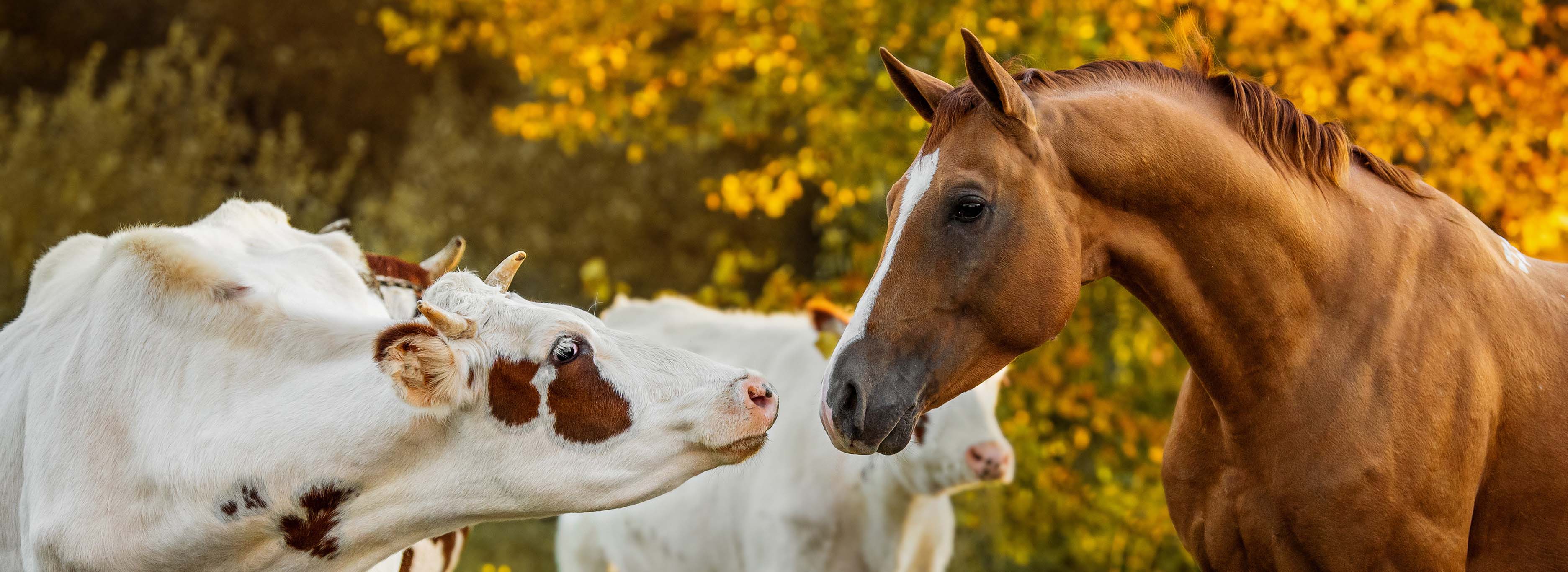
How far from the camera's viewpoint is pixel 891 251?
2.51 metres

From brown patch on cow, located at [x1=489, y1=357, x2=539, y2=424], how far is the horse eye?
36.4 inches

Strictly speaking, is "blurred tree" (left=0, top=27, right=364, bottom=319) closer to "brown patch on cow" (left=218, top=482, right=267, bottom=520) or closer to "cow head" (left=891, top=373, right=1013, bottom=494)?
"cow head" (left=891, top=373, right=1013, bottom=494)

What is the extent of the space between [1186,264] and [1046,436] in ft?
16.1

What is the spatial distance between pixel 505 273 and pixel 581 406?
1.81 ft

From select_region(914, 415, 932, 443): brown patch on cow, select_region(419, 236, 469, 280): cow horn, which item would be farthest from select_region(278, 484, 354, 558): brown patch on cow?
select_region(914, 415, 932, 443): brown patch on cow

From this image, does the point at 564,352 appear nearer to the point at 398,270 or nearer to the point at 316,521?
the point at 316,521

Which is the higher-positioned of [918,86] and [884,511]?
[918,86]

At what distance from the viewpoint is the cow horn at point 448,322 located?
2.40 m

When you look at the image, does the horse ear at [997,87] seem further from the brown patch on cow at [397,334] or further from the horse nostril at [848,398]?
the brown patch on cow at [397,334]

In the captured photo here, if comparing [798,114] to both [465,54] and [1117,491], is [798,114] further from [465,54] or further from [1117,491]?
[465,54]

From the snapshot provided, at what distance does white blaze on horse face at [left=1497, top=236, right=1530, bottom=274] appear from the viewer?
2.74 metres

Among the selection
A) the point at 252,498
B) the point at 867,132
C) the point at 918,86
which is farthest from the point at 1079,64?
the point at 252,498

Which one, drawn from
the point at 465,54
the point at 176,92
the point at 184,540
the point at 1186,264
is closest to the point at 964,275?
the point at 1186,264

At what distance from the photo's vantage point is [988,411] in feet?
16.0
